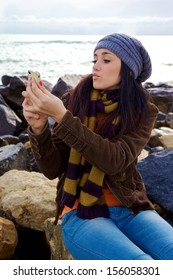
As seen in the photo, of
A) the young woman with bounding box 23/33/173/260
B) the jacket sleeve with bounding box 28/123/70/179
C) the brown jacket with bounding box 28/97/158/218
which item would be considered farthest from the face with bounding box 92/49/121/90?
the jacket sleeve with bounding box 28/123/70/179

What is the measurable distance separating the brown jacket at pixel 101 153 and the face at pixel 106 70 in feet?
0.86

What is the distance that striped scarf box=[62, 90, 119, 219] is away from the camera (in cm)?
225

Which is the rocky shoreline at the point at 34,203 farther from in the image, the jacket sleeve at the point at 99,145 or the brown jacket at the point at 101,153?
the jacket sleeve at the point at 99,145

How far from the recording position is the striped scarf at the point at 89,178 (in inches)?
88.6

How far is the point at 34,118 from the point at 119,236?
711mm

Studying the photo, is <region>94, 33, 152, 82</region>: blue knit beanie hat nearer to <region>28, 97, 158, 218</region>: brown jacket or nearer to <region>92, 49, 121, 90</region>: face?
<region>92, 49, 121, 90</region>: face

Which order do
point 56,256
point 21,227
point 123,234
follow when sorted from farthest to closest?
point 21,227, point 56,256, point 123,234

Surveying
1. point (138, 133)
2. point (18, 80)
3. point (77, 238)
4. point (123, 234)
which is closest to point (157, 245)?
point (123, 234)

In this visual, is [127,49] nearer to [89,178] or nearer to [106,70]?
[106,70]

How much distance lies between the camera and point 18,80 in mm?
10266

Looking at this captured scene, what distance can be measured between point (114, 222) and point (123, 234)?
5.5 inches

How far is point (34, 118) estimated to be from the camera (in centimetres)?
216

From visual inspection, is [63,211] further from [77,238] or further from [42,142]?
[42,142]

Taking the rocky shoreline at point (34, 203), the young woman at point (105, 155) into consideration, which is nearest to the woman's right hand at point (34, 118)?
the young woman at point (105, 155)
